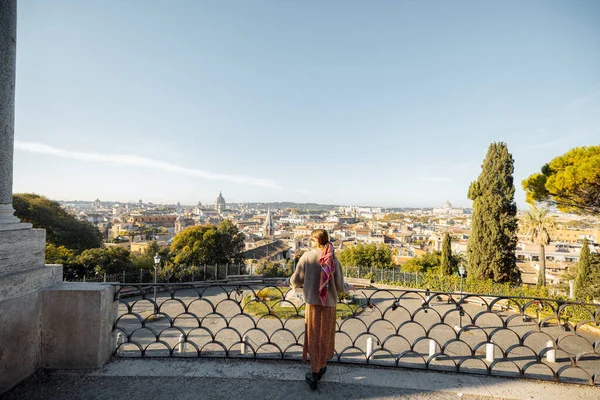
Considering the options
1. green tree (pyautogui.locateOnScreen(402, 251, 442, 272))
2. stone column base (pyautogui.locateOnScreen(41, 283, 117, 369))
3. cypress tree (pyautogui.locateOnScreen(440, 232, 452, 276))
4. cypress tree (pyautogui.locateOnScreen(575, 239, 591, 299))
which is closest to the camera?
stone column base (pyautogui.locateOnScreen(41, 283, 117, 369))

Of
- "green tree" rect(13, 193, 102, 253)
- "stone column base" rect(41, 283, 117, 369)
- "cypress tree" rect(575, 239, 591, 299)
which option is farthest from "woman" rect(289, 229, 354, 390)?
"green tree" rect(13, 193, 102, 253)

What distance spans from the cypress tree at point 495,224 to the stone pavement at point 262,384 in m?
17.8

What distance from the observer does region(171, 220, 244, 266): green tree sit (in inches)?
1006

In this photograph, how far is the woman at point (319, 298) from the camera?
8.45ft

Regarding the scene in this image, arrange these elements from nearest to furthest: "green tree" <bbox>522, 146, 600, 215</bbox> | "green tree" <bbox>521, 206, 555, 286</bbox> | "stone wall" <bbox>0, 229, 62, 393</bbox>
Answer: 1. "stone wall" <bbox>0, 229, 62, 393</bbox>
2. "green tree" <bbox>522, 146, 600, 215</bbox>
3. "green tree" <bbox>521, 206, 555, 286</bbox>

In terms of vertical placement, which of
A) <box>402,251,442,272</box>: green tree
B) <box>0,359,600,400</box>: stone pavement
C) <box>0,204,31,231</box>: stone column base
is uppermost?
<box>0,204,31,231</box>: stone column base

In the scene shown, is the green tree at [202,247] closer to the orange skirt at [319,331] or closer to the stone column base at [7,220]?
the stone column base at [7,220]

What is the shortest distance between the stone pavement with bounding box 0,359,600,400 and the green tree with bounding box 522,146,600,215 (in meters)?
11.9

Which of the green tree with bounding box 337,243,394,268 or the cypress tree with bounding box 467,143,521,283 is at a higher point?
the cypress tree with bounding box 467,143,521,283

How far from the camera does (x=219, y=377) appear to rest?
2717 millimetres

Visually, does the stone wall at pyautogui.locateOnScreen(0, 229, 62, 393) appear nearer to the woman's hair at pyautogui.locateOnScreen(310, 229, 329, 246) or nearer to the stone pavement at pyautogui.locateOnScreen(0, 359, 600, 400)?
the stone pavement at pyautogui.locateOnScreen(0, 359, 600, 400)

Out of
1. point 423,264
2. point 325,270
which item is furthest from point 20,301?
point 423,264

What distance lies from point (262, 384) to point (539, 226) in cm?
2795

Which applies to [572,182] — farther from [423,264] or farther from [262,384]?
[423,264]
